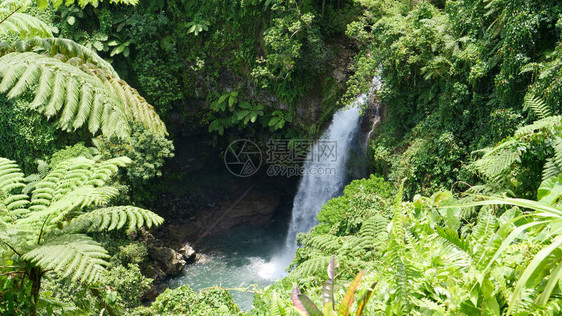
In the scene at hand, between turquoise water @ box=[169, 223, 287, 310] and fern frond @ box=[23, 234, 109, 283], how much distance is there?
832 centimetres

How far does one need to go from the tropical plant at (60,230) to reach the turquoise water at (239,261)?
7.72 metres

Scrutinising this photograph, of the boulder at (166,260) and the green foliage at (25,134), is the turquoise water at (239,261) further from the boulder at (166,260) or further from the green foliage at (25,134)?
the green foliage at (25,134)

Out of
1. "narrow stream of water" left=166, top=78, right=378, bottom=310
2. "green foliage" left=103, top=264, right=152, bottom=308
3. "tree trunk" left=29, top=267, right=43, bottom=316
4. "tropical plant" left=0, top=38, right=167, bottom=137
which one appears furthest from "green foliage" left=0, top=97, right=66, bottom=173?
"tree trunk" left=29, top=267, right=43, bottom=316

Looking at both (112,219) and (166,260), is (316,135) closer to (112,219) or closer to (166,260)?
(166,260)

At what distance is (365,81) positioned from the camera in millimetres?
9531

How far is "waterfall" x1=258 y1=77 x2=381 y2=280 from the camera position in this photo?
11.5 meters

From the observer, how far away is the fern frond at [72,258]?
2.43 meters

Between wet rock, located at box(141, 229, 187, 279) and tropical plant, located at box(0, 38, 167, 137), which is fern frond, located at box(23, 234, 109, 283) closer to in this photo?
tropical plant, located at box(0, 38, 167, 137)

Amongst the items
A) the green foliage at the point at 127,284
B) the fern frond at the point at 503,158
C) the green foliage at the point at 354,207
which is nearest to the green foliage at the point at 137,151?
the green foliage at the point at 127,284

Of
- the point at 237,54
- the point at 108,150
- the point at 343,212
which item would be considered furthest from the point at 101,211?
the point at 237,54

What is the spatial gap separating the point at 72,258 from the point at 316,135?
10443 millimetres

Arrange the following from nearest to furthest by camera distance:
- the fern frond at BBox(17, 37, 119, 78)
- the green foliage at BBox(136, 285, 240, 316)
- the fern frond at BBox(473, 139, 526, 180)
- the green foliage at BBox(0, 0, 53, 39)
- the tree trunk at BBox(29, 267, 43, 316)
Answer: the tree trunk at BBox(29, 267, 43, 316), the green foliage at BBox(0, 0, 53, 39), the fern frond at BBox(17, 37, 119, 78), the fern frond at BBox(473, 139, 526, 180), the green foliage at BBox(136, 285, 240, 316)

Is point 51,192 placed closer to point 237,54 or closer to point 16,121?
point 237,54

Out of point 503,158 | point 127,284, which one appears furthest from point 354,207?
point 127,284
